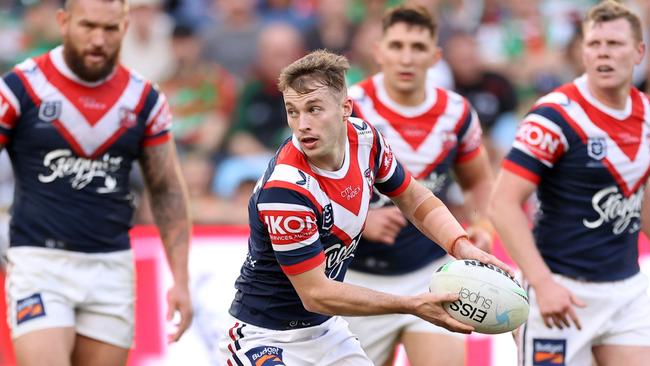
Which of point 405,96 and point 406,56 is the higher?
point 406,56

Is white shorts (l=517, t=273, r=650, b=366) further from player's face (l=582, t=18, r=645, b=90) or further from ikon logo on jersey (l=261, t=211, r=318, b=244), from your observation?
ikon logo on jersey (l=261, t=211, r=318, b=244)

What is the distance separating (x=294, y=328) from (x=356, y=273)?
1.58m

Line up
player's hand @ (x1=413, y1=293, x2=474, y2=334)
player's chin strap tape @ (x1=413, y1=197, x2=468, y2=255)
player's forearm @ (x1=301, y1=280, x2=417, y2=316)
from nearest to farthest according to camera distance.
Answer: player's hand @ (x1=413, y1=293, x2=474, y2=334), player's forearm @ (x1=301, y1=280, x2=417, y2=316), player's chin strap tape @ (x1=413, y1=197, x2=468, y2=255)

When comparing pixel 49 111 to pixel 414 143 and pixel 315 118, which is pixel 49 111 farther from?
pixel 414 143

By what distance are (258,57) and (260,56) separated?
0.18m

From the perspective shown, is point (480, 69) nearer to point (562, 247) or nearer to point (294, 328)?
point (562, 247)

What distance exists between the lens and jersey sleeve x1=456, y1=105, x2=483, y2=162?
7645 mm

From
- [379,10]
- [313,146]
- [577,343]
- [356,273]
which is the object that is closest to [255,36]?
[379,10]

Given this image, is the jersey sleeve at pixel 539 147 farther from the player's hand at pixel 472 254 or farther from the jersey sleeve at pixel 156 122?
the jersey sleeve at pixel 156 122

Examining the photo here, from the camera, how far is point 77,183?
693 cm

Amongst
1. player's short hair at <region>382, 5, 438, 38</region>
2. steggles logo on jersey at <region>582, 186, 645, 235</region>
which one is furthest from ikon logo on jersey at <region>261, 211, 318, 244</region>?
player's short hair at <region>382, 5, 438, 38</region>

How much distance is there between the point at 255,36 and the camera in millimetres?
13016

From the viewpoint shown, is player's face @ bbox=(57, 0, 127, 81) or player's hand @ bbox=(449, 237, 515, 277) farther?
player's face @ bbox=(57, 0, 127, 81)

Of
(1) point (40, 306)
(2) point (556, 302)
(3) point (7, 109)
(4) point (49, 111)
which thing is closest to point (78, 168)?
(4) point (49, 111)
